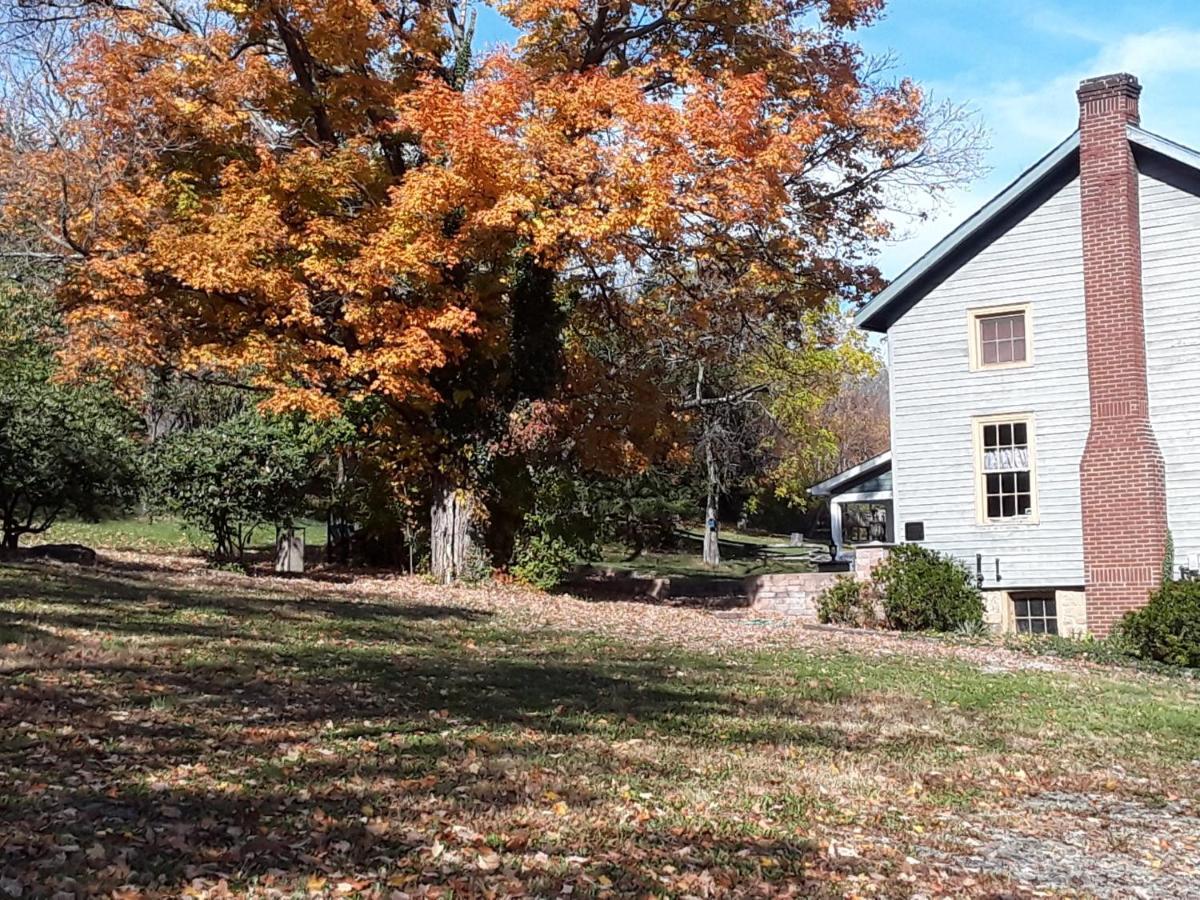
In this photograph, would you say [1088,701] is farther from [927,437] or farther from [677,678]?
[927,437]

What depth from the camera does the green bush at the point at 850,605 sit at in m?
19.7

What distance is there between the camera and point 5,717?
24.1 feet

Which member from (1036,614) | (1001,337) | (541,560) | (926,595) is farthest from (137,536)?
(1036,614)

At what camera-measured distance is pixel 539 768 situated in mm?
7367

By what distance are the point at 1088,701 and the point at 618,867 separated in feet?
27.7

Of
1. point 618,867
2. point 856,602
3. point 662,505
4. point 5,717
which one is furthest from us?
point 662,505

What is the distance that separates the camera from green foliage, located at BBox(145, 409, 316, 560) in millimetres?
20156

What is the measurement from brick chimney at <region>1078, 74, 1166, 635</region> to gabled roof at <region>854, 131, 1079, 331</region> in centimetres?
40

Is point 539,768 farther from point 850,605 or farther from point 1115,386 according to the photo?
point 1115,386

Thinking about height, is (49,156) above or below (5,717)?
above

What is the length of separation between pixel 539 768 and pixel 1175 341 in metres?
14.8

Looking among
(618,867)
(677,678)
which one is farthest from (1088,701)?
(618,867)

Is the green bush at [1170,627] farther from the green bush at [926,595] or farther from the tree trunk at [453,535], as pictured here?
the tree trunk at [453,535]

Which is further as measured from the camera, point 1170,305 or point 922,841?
point 1170,305
